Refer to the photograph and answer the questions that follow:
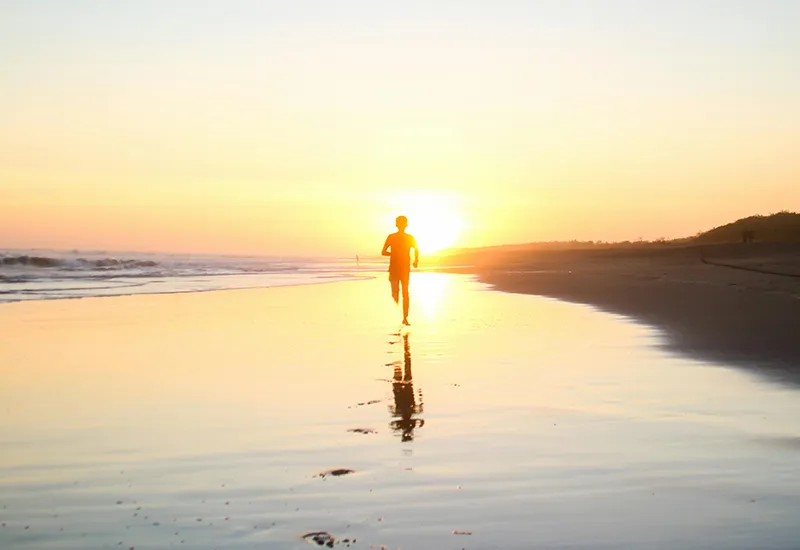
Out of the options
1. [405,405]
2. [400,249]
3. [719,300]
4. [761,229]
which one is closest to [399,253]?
[400,249]

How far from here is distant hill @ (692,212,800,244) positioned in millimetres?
45141

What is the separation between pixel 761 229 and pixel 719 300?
3242 cm

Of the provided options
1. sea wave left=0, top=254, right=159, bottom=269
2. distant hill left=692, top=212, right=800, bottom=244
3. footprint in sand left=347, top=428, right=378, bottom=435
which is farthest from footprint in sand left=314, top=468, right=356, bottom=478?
sea wave left=0, top=254, right=159, bottom=269

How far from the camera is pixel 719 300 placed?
20.1m

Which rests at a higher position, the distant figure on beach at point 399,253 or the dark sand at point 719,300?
the distant figure on beach at point 399,253

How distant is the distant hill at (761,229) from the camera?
148ft

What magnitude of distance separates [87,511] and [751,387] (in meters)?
7.14

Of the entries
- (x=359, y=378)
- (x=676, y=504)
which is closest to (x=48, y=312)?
(x=359, y=378)

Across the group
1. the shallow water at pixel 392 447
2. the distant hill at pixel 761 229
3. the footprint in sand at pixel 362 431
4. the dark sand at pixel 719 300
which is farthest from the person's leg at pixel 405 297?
the distant hill at pixel 761 229

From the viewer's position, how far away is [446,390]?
8812mm

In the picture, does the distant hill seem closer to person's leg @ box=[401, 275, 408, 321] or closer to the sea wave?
person's leg @ box=[401, 275, 408, 321]

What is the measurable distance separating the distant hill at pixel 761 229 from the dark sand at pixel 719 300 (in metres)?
6.17

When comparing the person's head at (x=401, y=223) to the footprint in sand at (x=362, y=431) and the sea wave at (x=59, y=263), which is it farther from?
the sea wave at (x=59, y=263)

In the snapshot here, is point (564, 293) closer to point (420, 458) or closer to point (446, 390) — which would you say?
point (446, 390)
